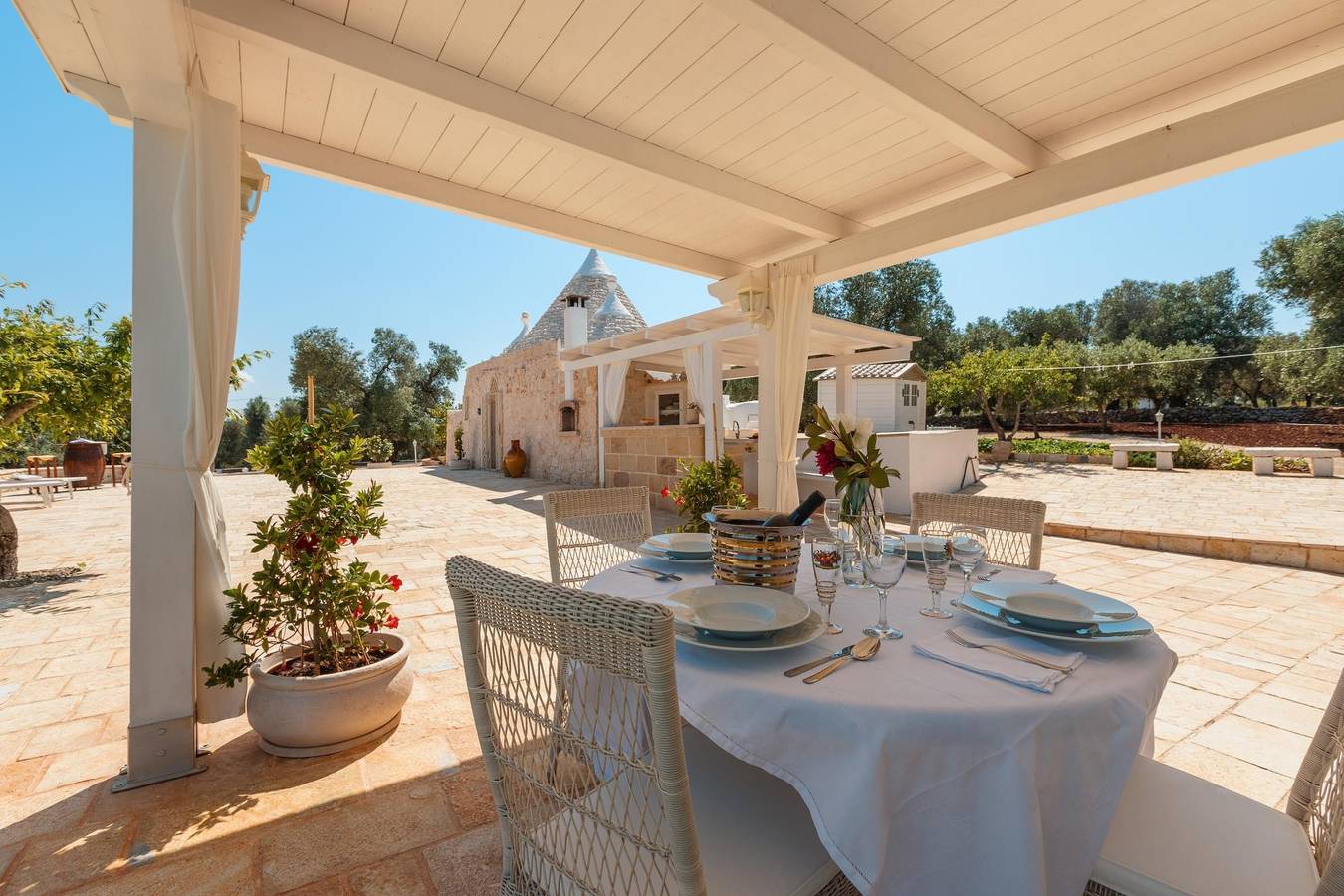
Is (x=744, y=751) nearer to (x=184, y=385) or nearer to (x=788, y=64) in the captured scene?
(x=184, y=385)

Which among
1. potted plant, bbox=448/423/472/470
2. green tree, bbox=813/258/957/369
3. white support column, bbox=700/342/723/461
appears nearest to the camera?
white support column, bbox=700/342/723/461

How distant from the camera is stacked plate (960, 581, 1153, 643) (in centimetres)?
111

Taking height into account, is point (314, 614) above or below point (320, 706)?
above

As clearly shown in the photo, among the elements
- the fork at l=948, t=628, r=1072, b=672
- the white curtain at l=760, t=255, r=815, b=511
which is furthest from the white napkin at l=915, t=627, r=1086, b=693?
the white curtain at l=760, t=255, r=815, b=511

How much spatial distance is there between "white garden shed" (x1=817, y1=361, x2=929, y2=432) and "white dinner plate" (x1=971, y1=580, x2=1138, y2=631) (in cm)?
1073

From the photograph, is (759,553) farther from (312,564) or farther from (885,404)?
(885,404)

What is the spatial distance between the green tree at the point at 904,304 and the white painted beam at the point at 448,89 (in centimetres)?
2014

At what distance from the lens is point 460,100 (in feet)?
7.34

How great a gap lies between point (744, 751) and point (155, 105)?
253 cm

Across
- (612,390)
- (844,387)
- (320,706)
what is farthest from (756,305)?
(612,390)

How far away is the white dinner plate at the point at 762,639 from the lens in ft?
3.53

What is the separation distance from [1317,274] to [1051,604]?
1801cm

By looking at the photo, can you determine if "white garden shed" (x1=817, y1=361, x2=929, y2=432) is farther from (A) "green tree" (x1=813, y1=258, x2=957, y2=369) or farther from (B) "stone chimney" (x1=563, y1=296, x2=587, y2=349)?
(A) "green tree" (x1=813, y1=258, x2=957, y2=369)

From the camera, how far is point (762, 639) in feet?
3.62
